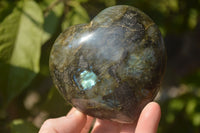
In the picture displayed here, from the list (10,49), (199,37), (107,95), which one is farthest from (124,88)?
(199,37)

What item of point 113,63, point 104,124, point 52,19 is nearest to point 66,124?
point 104,124

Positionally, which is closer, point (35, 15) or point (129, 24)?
point (129, 24)

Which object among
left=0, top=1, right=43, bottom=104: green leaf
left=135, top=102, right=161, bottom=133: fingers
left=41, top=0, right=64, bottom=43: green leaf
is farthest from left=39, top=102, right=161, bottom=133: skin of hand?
left=41, top=0, right=64, bottom=43: green leaf

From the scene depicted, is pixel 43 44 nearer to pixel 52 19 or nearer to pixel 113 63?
pixel 52 19

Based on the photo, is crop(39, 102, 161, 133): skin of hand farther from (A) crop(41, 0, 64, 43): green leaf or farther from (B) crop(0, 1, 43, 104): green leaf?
(A) crop(41, 0, 64, 43): green leaf

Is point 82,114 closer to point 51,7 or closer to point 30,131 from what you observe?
point 30,131

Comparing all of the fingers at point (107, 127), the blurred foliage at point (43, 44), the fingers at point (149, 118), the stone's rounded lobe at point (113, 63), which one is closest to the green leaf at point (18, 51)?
the blurred foliage at point (43, 44)
